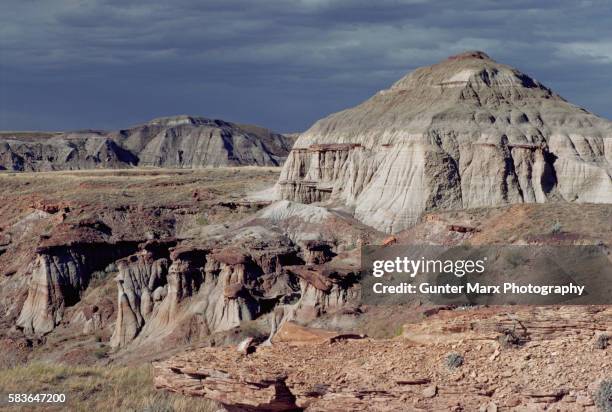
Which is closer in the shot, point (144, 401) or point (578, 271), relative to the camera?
point (144, 401)

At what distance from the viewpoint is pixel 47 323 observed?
57.9 m

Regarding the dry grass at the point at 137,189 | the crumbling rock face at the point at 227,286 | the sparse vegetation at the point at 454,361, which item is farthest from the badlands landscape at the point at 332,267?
the dry grass at the point at 137,189

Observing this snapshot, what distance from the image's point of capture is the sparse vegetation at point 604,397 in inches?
519

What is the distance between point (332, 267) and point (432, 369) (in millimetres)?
31364

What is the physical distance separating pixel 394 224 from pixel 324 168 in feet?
54.0

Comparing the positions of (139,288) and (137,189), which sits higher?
(137,189)

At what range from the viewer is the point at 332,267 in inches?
1818

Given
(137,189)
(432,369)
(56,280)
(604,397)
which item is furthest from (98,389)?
(137,189)

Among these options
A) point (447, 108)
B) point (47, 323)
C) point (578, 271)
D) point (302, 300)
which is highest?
point (447, 108)

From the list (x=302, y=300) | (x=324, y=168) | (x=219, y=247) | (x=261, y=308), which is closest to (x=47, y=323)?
(x=219, y=247)

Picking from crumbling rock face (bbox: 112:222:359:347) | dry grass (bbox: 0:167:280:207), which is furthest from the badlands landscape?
dry grass (bbox: 0:167:280:207)

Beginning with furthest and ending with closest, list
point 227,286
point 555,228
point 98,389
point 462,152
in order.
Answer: point 462,152, point 227,286, point 555,228, point 98,389

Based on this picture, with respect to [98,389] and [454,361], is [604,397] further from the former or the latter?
[98,389]

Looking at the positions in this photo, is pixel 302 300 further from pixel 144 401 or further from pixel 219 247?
pixel 144 401
